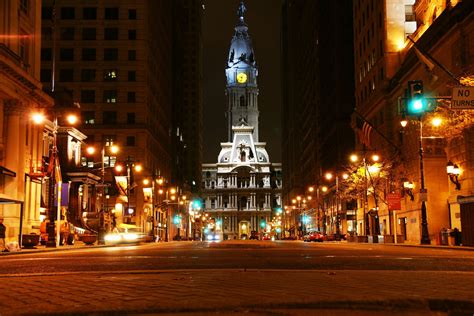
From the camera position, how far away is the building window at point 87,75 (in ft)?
309

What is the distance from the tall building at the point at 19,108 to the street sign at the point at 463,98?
32746mm

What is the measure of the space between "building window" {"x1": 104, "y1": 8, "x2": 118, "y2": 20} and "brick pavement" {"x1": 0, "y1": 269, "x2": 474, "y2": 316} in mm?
85835

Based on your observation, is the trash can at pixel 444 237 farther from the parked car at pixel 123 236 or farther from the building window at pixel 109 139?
the building window at pixel 109 139

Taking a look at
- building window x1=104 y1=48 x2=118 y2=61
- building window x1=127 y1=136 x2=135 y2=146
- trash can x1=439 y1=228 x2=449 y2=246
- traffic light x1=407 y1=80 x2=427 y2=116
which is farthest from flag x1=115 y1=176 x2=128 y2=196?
building window x1=104 y1=48 x2=118 y2=61

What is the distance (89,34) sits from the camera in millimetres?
94562

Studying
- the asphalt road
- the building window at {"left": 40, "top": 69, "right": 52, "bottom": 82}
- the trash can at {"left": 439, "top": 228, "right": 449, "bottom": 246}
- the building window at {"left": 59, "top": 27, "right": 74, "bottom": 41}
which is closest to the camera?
the asphalt road

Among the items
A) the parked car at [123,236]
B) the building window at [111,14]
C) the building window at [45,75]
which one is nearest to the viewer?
the parked car at [123,236]

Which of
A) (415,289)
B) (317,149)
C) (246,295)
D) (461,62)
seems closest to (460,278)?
(415,289)

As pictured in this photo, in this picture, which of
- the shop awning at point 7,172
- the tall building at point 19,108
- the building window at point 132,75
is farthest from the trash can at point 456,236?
the building window at point 132,75

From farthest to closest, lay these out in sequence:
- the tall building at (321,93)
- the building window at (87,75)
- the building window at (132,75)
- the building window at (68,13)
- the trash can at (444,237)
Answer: the tall building at (321,93), the building window at (132,75), the building window at (87,75), the building window at (68,13), the trash can at (444,237)

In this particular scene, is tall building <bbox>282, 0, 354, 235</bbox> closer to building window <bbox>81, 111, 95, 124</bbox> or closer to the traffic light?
building window <bbox>81, 111, 95, 124</bbox>

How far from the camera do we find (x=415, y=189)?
6069cm

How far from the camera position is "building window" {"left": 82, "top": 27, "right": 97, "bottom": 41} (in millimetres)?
94312

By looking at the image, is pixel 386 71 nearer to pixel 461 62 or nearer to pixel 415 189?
pixel 415 189
